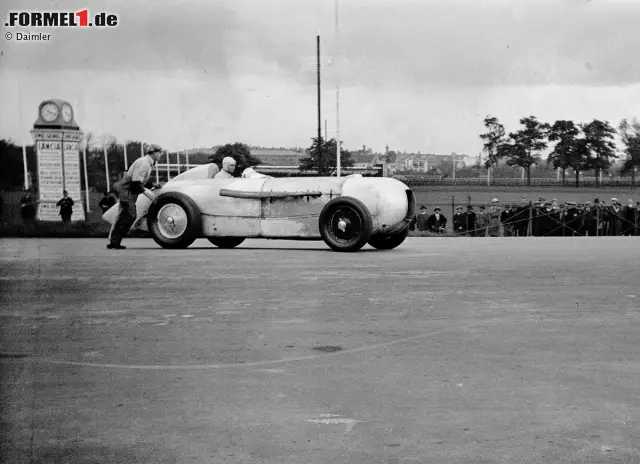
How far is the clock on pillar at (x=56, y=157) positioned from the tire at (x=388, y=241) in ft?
41.1

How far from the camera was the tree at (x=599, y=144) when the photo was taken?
56125mm

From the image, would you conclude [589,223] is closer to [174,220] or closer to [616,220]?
[616,220]

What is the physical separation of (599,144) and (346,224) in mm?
45159

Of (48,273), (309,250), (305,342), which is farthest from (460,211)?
(305,342)

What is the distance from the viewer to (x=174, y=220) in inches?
614

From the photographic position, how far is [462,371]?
18.3 feet

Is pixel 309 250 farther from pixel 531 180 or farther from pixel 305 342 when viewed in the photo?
pixel 531 180

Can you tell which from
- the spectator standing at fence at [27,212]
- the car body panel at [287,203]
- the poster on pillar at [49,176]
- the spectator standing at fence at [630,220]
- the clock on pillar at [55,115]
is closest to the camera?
the car body panel at [287,203]

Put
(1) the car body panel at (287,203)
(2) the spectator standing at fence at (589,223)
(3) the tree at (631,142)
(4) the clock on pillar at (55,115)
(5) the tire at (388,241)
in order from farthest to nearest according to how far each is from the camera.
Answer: (3) the tree at (631,142), (4) the clock on pillar at (55,115), (2) the spectator standing at fence at (589,223), (5) the tire at (388,241), (1) the car body panel at (287,203)

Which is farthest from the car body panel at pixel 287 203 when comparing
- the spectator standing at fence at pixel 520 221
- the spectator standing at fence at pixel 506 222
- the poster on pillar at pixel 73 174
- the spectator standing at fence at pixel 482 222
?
the spectator standing at fence at pixel 482 222

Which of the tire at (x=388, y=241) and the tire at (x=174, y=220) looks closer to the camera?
the tire at (x=174, y=220)

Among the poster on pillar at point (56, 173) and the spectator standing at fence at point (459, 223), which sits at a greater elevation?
the poster on pillar at point (56, 173)

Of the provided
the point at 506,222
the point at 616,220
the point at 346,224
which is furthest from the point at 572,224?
the point at 346,224

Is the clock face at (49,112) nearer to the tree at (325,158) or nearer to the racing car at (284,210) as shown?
the tree at (325,158)
